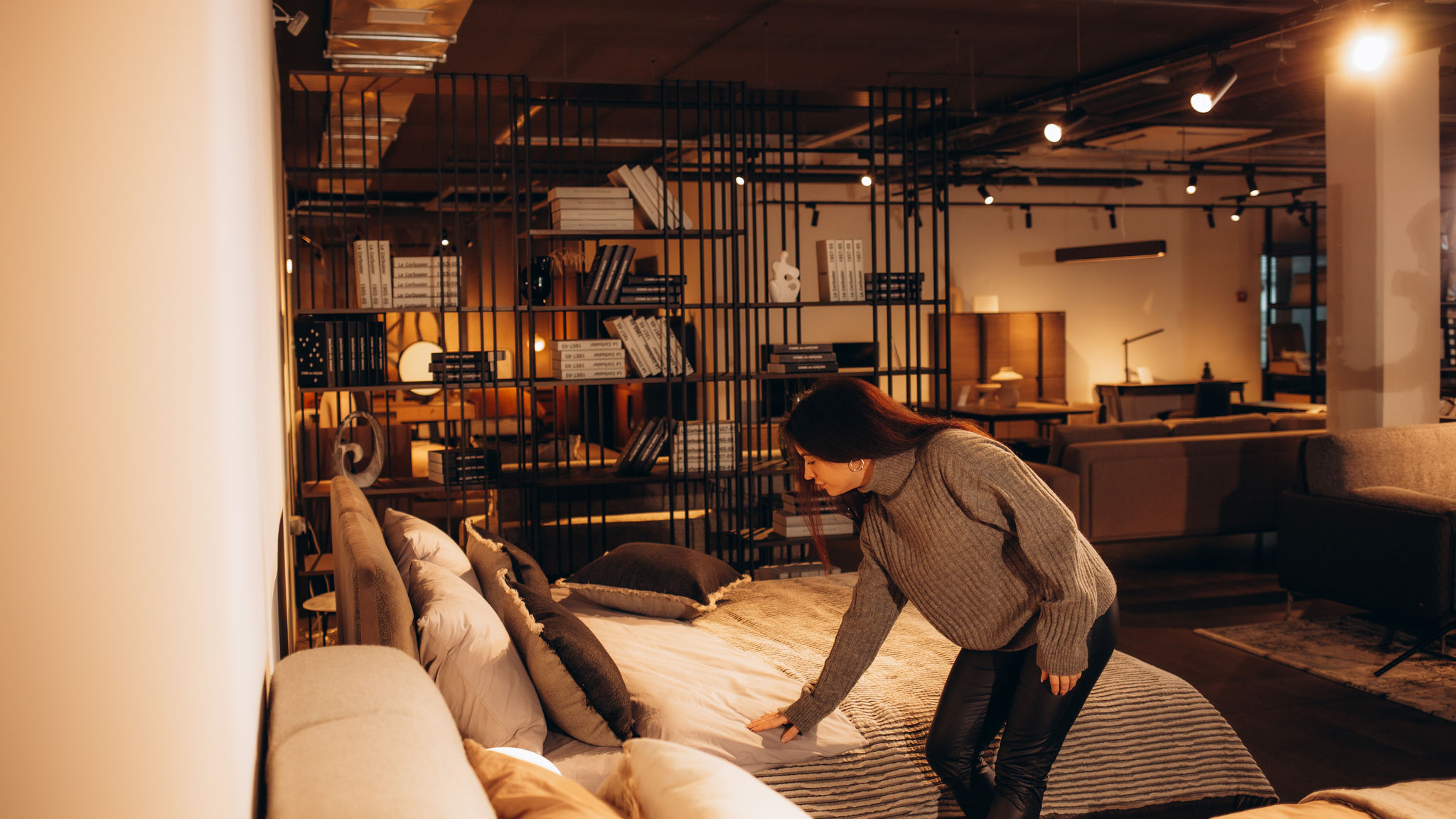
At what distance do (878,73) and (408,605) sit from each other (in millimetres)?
6342

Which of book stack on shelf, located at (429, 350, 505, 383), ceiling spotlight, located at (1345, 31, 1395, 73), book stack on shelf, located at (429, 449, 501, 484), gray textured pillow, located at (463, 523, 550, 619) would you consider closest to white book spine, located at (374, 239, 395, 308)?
book stack on shelf, located at (429, 350, 505, 383)

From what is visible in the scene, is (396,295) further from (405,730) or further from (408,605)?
(405,730)

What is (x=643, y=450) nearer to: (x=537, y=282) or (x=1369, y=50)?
(x=537, y=282)

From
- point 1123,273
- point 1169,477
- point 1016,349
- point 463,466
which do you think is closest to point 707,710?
point 463,466

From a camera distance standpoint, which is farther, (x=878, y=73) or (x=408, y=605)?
(x=878, y=73)

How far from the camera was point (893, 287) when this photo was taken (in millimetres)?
5551

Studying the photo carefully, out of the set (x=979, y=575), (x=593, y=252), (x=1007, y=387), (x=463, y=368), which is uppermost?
(x=593, y=252)

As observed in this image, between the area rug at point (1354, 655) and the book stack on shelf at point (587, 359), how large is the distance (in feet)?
10.3

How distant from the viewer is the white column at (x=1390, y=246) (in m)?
5.87

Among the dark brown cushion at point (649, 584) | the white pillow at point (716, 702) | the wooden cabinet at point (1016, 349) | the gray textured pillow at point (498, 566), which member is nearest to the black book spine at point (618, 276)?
the dark brown cushion at point (649, 584)

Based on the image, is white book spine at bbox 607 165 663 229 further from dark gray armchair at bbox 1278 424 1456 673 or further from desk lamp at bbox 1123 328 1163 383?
desk lamp at bbox 1123 328 1163 383

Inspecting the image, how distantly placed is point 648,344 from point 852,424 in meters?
3.14

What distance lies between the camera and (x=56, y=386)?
0.51 meters

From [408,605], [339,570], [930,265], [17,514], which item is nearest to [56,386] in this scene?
[17,514]
